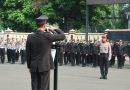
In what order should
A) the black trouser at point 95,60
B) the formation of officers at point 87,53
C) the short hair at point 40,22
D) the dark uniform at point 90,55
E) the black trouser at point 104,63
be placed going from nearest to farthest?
1. the short hair at point 40,22
2. the black trouser at point 104,63
3. the formation of officers at point 87,53
4. the black trouser at point 95,60
5. the dark uniform at point 90,55

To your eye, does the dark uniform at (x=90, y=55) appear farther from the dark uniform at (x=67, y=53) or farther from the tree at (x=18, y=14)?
the tree at (x=18, y=14)

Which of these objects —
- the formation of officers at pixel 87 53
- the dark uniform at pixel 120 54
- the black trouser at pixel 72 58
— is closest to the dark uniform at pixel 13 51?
the formation of officers at pixel 87 53

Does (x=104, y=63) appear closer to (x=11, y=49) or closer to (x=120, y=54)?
(x=120, y=54)

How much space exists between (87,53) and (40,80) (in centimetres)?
2090

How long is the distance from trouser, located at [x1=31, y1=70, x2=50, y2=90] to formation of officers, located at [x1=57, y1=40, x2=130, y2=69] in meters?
19.5

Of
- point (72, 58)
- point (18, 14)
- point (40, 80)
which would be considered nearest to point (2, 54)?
point (72, 58)

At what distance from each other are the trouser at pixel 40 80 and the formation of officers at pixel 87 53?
19.5 metres

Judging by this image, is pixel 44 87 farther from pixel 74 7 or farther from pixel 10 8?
pixel 10 8

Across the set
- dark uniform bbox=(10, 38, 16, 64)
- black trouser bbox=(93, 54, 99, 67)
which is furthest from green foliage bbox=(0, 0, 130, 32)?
black trouser bbox=(93, 54, 99, 67)

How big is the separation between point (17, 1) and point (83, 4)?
26.7 ft

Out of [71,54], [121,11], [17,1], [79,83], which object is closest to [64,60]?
[71,54]

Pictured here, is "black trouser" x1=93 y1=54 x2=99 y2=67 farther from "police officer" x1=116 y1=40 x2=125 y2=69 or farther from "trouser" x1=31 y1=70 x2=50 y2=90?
"trouser" x1=31 y1=70 x2=50 y2=90

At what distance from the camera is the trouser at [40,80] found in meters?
9.25

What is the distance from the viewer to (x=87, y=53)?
30.1 m
